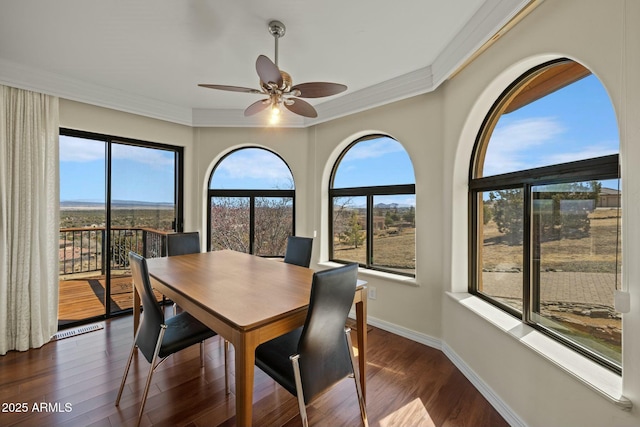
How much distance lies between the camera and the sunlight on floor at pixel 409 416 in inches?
67.1

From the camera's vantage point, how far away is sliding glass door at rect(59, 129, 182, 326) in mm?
3023

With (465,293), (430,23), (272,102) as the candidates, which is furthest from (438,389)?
(430,23)

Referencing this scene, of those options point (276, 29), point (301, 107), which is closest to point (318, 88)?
point (301, 107)

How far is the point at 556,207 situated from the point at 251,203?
3.37 m

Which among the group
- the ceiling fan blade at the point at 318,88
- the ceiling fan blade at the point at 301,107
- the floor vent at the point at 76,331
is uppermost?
the ceiling fan blade at the point at 318,88

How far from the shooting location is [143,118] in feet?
11.1

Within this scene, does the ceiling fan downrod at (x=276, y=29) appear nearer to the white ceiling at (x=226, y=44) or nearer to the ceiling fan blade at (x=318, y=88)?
the white ceiling at (x=226, y=44)

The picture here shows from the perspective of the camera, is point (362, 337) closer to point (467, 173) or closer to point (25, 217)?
point (467, 173)

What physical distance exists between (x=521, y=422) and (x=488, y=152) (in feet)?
6.15

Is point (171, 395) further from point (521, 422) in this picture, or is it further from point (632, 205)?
point (632, 205)

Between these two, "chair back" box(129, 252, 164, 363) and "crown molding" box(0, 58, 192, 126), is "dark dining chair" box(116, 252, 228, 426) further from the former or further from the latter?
"crown molding" box(0, 58, 192, 126)

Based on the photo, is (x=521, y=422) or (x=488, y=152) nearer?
(x=521, y=422)

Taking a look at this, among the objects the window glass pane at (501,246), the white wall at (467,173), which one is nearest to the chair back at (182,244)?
the white wall at (467,173)

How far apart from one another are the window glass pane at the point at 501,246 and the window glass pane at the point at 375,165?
92 cm
